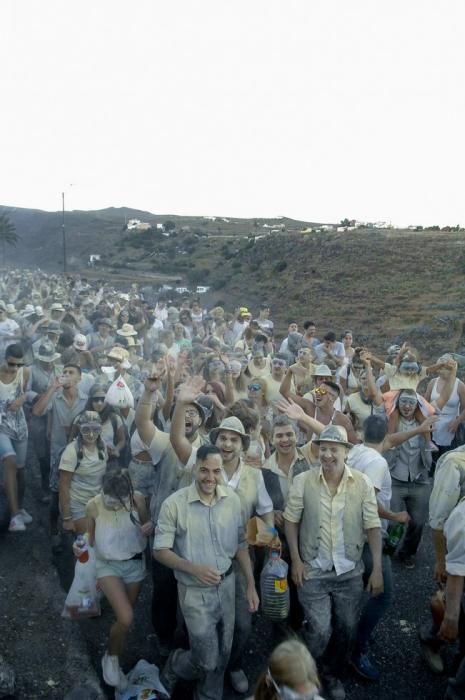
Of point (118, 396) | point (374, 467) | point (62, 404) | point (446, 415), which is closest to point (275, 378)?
point (446, 415)

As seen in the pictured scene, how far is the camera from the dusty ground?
437 centimetres

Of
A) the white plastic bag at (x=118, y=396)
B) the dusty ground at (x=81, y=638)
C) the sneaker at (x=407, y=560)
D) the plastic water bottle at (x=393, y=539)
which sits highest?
the white plastic bag at (x=118, y=396)

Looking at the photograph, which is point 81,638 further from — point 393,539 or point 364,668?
point 393,539

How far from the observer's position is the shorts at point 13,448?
620cm

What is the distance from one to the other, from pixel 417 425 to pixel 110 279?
158 ft

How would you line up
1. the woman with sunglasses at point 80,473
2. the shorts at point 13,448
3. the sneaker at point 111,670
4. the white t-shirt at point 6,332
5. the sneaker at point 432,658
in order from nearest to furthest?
the sneaker at point 111,670 < the sneaker at point 432,658 < the woman with sunglasses at point 80,473 < the shorts at point 13,448 < the white t-shirt at point 6,332

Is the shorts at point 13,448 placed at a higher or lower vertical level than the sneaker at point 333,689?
higher

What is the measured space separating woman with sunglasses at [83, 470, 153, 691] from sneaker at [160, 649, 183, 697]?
280 mm

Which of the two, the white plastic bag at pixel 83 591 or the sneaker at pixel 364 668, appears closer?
the sneaker at pixel 364 668

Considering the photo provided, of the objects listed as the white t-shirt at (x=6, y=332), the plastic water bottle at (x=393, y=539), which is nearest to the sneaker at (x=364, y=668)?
the plastic water bottle at (x=393, y=539)

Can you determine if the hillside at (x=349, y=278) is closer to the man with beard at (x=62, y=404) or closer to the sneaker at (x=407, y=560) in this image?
the sneaker at (x=407, y=560)

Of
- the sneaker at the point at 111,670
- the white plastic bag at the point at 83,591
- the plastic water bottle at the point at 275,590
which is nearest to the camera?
the sneaker at the point at 111,670

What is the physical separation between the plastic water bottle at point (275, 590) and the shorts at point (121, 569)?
3.04 ft

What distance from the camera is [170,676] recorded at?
4.23 metres
